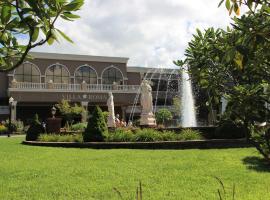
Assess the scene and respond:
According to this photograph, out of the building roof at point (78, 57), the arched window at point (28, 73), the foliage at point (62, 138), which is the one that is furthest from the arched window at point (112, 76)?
the foliage at point (62, 138)

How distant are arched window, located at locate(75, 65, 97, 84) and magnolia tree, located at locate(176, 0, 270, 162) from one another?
5028 cm

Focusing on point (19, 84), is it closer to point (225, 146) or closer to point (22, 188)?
point (225, 146)

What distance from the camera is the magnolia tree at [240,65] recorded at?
6.88 feet

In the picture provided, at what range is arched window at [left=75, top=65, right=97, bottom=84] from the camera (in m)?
53.0

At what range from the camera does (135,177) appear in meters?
8.96

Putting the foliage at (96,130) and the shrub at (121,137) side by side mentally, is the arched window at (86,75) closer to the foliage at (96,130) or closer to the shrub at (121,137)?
the foliage at (96,130)

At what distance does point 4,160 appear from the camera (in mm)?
12836

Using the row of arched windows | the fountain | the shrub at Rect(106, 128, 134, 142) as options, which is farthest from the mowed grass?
the row of arched windows

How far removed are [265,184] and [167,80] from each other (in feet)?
163

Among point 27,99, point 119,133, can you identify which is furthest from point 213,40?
point 27,99

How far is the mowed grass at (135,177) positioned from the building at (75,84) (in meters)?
34.5

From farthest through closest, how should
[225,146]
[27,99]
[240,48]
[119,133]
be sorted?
[27,99] < [119,133] < [225,146] < [240,48]

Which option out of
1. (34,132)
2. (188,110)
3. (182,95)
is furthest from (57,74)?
(34,132)

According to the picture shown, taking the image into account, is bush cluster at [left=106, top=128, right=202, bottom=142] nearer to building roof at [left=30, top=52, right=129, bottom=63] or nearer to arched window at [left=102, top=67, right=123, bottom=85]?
building roof at [left=30, top=52, right=129, bottom=63]
